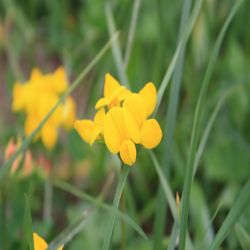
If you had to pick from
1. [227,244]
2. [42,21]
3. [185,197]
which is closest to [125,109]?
[185,197]

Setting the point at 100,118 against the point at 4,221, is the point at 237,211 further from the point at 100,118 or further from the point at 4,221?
the point at 4,221

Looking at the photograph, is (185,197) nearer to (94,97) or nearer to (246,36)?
(94,97)

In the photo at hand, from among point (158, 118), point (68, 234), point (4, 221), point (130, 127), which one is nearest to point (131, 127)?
point (130, 127)

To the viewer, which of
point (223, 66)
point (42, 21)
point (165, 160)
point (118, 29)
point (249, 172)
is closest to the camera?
point (165, 160)

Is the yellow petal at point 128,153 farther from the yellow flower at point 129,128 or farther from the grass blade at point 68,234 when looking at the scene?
the grass blade at point 68,234

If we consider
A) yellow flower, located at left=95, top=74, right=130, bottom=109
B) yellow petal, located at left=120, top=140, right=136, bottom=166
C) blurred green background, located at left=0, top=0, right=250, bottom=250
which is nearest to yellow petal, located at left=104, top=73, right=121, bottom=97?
yellow flower, located at left=95, top=74, right=130, bottom=109

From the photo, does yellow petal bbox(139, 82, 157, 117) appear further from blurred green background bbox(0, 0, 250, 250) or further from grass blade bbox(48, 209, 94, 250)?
blurred green background bbox(0, 0, 250, 250)
